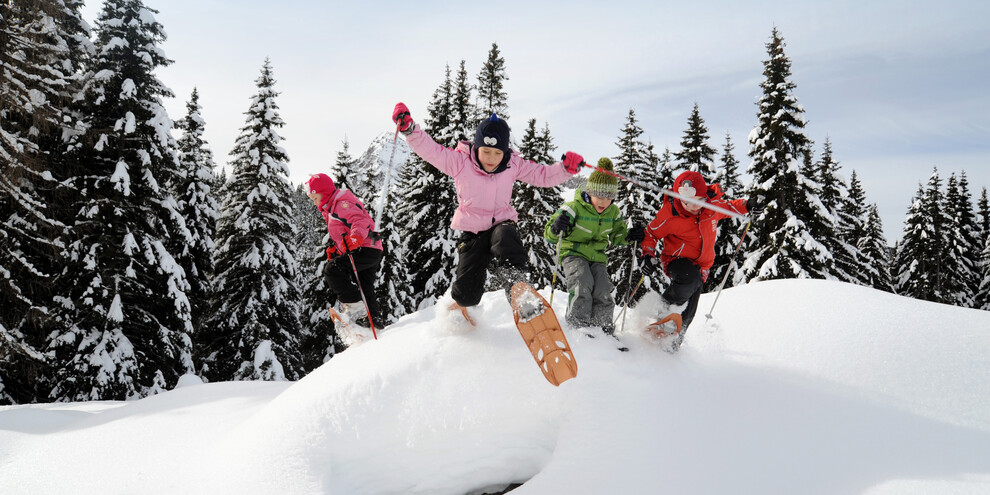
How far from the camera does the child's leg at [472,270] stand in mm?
4863

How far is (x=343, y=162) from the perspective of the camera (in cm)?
2131

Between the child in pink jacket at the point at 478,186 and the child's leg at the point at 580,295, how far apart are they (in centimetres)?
63

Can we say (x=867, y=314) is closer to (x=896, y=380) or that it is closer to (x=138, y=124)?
(x=896, y=380)

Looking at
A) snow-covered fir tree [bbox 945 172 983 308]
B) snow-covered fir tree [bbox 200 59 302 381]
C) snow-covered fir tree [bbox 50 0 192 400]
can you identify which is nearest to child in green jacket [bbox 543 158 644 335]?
snow-covered fir tree [bbox 50 0 192 400]

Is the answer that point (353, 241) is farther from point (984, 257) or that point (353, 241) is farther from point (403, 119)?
point (984, 257)

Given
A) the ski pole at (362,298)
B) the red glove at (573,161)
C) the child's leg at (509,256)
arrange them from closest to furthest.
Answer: the child's leg at (509,256) → the red glove at (573,161) → the ski pole at (362,298)

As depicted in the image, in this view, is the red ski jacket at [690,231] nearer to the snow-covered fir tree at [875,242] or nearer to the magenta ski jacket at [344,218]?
the magenta ski jacket at [344,218]

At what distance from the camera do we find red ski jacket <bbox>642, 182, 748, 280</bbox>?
17.2 ft

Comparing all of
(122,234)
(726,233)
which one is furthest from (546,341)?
(726,233)

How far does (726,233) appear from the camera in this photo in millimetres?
25797

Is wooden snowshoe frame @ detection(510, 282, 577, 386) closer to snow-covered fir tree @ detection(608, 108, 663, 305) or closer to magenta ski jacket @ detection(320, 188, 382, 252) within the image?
magenta ski jacket @ detection(320, 188, 382, 252)

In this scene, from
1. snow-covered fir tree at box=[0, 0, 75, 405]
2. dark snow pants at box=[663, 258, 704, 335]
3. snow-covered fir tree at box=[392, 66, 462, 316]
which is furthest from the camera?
snow-covered fir tree at box=[392, 66, 462, 316]

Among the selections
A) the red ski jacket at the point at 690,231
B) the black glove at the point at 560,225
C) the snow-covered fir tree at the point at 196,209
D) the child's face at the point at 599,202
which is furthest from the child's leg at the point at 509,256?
the snow-covered fir tree at the point at 196,209

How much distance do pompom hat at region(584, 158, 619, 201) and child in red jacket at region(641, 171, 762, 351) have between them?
65cm
